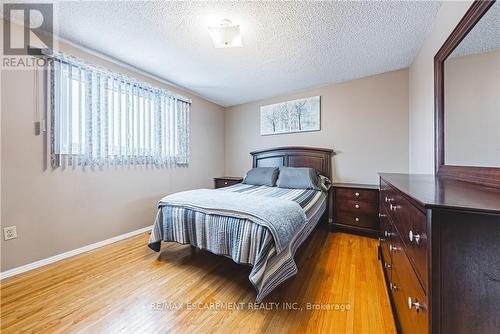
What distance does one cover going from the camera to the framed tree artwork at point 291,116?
3543 millimetres

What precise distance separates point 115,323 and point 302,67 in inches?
126

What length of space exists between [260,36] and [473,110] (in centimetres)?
184

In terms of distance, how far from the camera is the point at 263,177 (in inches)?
133

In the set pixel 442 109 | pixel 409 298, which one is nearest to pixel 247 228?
pixel 409 298

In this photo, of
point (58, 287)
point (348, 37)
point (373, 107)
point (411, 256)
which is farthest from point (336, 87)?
point (58, 287)

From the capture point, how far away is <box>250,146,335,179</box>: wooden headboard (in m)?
3.40

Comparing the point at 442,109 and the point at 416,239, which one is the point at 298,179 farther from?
the point at 416,239

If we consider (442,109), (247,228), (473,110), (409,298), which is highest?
(442,109)

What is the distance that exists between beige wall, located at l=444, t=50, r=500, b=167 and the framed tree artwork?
1.93 m

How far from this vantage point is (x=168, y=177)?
3365mm

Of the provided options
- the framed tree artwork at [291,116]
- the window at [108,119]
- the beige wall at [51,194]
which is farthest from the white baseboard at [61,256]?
the framed tree artwork at [291,116]

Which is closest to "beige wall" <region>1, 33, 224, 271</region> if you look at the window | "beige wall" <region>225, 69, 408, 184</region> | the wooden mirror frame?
the window

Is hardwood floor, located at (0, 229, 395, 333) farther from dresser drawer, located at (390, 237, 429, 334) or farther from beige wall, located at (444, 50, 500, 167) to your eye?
beige wall, located at (444, 50, 500, 167)

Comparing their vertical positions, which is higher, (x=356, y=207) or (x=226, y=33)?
(x=226, y=33)
